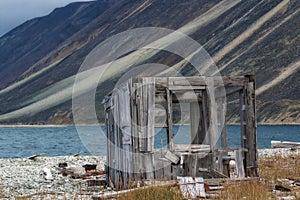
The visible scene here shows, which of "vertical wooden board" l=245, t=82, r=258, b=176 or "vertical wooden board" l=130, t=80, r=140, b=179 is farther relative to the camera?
"vertical wooden board" l=245, t=82, r=258, b=176

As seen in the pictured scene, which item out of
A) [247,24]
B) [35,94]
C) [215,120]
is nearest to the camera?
[215,120]

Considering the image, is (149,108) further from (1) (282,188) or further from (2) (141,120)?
(1) (282,188)

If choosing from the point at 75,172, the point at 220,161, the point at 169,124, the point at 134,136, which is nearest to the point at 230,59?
the point at 75,172

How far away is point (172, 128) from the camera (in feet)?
50.6

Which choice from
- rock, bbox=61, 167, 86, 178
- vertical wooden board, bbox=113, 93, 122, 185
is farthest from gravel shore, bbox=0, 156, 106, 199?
vertical wooden board, bbox=113, 93, 122, 185

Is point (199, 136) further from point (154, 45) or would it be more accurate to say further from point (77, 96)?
point (154, 45)

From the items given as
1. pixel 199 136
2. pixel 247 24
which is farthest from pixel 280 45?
pixel 199 136

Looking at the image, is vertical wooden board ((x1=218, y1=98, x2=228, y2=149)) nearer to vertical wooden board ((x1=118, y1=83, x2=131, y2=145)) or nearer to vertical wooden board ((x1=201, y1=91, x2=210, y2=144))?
vertical wooden board ((x1=201, y1=91, x2=210, y2=144))

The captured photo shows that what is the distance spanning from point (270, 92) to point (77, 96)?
6348 cm

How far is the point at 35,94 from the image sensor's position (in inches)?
7185

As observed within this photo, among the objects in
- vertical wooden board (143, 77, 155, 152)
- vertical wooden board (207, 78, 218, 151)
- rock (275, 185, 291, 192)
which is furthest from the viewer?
vertical wooden board (207, 78, 218, 151)

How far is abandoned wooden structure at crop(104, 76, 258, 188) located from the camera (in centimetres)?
1509

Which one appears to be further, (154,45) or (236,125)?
(154,45)

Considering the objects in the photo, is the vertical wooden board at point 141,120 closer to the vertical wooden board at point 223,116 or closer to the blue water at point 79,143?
the vertical wooden board at point 223,116
